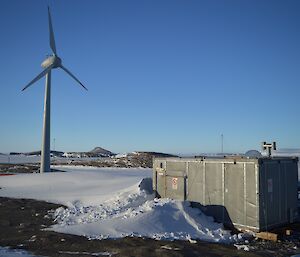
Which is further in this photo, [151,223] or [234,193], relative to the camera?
[234,193]

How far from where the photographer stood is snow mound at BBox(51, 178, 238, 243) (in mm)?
14008

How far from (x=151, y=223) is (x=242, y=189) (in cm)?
403

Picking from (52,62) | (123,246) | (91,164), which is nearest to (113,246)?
(123,246)

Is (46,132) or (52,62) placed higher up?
(52,62)

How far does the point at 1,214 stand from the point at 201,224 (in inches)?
424

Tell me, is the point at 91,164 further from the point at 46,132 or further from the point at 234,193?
the point at 234,193

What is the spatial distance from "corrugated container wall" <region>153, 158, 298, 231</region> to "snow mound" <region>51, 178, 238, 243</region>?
0.88 m

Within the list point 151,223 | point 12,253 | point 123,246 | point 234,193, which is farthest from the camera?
point 234,193

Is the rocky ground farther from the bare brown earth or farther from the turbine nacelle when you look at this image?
the bare brown earth

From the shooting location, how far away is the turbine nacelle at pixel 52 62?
42.8 metres

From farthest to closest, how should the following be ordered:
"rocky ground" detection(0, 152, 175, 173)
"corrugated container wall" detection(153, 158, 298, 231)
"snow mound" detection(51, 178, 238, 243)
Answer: "rocky ground" detection(0, 152, 175, 173)
"corrugated container wall" detection(153, 158, 298, 231)
"snow mound" detection(51, 178, 238, 243)

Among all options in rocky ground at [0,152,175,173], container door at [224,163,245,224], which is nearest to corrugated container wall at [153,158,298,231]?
container door at [224,163,245,224]

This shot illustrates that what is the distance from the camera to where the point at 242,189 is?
15.4 m

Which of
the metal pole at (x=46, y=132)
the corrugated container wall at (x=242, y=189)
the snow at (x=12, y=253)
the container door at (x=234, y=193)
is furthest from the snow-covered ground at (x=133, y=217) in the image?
the metal pole at (x=46, y=132)
